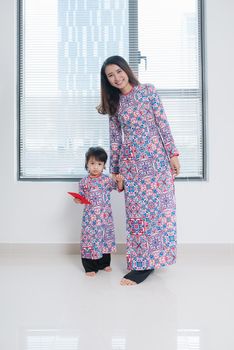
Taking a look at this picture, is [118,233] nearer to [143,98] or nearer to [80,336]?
[143,98]

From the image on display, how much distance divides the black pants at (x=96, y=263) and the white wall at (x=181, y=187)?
35 centimetres

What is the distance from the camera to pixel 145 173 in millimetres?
1768

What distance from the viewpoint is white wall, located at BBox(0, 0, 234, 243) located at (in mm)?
2295

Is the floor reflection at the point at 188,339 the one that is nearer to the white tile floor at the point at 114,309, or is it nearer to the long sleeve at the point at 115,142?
the white tile floor at the point at 114,309

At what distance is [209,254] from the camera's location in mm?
2291

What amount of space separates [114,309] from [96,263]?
58cm

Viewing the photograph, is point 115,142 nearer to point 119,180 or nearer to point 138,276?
point 119,180

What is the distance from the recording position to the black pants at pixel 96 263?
1918mm

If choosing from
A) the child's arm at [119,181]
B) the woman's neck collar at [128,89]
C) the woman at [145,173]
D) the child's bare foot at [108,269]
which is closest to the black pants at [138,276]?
the woman at [145,173]

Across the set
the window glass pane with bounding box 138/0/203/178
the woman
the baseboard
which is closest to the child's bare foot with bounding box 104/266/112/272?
the woman

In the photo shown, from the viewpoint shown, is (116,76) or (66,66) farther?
(66,66)

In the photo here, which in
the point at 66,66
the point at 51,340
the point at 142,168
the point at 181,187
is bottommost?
the point at 51,340

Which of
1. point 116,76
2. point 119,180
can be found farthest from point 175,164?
point 116,76

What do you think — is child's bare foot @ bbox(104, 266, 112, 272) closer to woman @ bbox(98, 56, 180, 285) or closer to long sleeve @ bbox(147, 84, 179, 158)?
woman @ bbox(98, 56, 180, 285)
